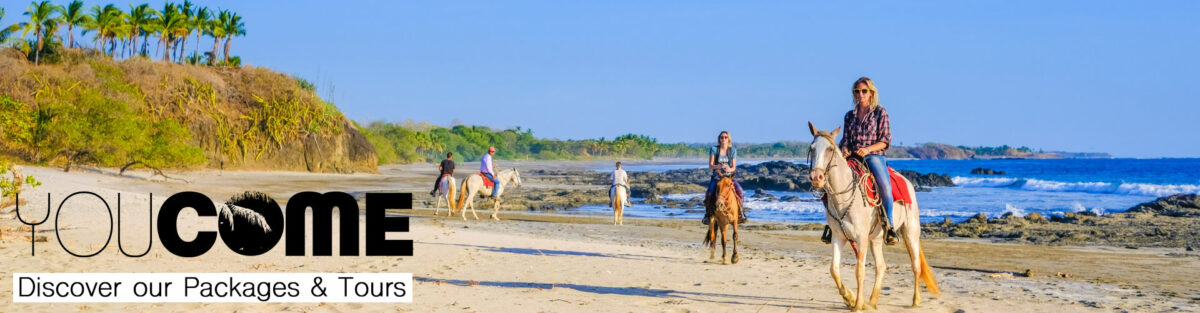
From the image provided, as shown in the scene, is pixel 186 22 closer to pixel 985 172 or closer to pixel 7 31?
pixel 7 31

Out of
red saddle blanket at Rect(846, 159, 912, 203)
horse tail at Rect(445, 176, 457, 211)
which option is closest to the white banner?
red saddle blanket at Rect(846, 159, 912, 203)

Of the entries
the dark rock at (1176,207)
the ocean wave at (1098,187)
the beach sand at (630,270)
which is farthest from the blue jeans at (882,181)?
the ocean wave at (1098,187)

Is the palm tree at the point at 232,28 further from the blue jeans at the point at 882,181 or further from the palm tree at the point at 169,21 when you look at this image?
the blue jeans at the point at 882,181

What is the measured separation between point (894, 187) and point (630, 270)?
452cm

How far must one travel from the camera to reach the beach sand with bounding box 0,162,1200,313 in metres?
9.19

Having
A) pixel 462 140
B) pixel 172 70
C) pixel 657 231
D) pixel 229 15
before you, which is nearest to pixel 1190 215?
pixel 657 231

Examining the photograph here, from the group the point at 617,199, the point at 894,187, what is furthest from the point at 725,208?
the point at 617,199

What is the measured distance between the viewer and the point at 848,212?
8.16 meters

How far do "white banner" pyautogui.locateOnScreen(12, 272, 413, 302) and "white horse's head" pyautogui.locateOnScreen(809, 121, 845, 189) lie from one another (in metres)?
4.24

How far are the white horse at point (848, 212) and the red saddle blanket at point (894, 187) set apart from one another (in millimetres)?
63

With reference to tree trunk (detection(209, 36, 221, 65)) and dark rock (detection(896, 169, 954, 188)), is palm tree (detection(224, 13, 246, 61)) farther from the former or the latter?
dark rock (detection(896, 169, 954, 188))

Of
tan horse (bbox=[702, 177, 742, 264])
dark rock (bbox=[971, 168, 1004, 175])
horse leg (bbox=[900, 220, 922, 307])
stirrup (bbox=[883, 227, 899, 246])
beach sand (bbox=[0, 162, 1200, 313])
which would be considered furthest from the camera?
dark rock (bbox=[971, 168, 1004, 175])

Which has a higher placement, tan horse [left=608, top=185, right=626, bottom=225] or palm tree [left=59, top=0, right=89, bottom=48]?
palm tree [left=59, top=0, right=89, bottom=48]

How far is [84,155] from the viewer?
3438 cm
